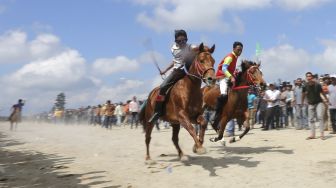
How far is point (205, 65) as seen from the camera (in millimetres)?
9352

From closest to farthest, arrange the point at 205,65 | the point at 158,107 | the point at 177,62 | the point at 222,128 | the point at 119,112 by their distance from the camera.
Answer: the point at 205,65, the point at 177,62, the point at 158,107, the point at 222,128, the point at 119,112

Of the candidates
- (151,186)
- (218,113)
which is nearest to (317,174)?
(151,186)

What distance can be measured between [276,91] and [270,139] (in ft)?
18.5

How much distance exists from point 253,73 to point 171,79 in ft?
10.4

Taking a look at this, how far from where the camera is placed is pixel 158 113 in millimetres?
10773

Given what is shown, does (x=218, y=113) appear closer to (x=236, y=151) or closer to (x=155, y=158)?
(x=236, y=151)

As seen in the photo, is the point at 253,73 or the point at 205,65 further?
the point at 253,73

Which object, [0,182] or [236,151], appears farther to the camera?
[236,151]

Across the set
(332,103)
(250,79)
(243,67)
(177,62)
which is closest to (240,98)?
(250,79)

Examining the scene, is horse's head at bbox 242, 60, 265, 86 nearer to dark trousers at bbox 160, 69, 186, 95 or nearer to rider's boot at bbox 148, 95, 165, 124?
dark trousers at bbox 160, 69, 186, 95

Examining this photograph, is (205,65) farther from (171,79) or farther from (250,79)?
(250,79)

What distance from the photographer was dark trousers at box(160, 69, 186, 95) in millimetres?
10398

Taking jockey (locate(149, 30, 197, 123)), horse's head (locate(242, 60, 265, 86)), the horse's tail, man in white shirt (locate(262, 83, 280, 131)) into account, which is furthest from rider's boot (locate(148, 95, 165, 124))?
man in white shirt (locate(262, 83, 280, 131))

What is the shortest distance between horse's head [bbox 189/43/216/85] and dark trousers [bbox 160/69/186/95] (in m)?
0.59
